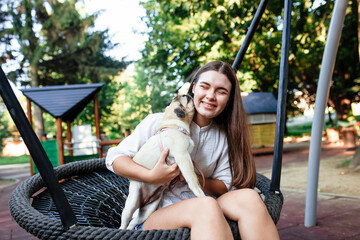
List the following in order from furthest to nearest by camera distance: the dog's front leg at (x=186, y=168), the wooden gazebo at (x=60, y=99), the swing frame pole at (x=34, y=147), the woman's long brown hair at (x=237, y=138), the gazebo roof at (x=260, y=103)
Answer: the gazebo roof at (x=260, y=103) < the wooden gazebo at (x=60, y=99) < the woman's long brown hair at (x=237, y=138) < the dog's front leg at (x=186, y=168) < the swing frame pole at (x=34, y=147)

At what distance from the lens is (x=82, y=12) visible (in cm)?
1374

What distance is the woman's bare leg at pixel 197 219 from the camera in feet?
3.81

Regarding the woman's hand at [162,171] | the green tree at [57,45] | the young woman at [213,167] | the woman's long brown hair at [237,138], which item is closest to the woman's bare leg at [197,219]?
the young woman at [213,167]

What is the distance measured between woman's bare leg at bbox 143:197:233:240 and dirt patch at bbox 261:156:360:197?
302 cm

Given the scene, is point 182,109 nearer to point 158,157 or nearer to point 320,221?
point 158,157

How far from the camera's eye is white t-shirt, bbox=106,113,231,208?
1510mm

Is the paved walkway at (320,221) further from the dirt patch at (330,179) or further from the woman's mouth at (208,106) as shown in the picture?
the woman's mouth at (208,106)

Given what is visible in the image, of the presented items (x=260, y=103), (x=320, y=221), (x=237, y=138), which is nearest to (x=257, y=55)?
(x=260, y=103)

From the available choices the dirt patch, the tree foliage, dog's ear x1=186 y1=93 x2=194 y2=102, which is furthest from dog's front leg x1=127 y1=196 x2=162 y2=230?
the tree foliage

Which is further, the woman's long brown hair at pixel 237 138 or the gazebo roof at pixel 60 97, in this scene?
the gazebo roof at pixel 60 97

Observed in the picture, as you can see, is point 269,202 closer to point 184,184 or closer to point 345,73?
point 184,184

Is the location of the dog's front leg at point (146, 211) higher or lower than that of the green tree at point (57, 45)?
lower

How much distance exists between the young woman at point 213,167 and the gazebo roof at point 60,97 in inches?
147

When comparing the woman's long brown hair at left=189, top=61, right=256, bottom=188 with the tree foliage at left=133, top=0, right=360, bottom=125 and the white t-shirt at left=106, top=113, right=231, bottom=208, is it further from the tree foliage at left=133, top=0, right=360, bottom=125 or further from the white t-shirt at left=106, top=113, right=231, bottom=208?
the tree foliage at left=133, top=0, right=360, bottom=125
